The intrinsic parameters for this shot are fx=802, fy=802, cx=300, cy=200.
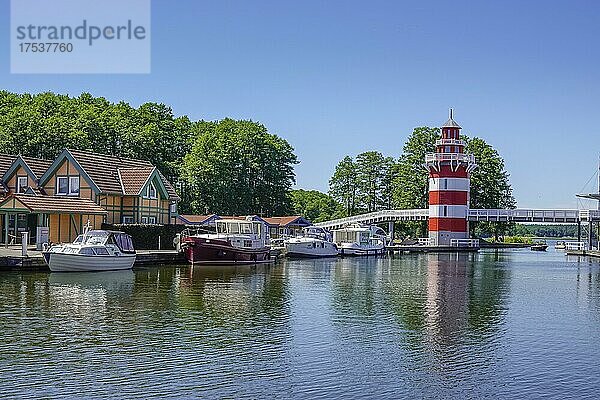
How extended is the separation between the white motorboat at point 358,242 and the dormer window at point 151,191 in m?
19.0

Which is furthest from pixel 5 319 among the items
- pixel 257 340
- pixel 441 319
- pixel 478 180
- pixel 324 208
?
pixel 324 208

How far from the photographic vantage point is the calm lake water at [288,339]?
17094mm

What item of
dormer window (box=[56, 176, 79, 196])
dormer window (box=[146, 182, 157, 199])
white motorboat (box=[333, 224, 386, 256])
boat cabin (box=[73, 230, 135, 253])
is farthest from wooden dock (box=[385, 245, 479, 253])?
boat cabin (box=[73, 230, 135, 253])

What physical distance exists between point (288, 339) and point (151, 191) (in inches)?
1444

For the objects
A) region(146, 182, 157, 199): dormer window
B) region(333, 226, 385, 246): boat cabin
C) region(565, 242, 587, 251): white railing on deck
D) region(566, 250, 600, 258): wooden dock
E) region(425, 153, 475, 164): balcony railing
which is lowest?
region(566, 250, 600, 258): wooden dock

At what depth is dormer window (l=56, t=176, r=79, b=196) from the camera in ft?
177

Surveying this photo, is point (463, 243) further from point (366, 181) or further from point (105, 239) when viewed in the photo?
point (105, 239)

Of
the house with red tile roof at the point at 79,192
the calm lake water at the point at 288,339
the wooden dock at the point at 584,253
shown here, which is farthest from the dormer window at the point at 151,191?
the wooden dock at the point at 584,253

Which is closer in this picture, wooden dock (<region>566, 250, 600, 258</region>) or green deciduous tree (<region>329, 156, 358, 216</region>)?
wooden dock (<region>566, 250, 600, 258</region>)

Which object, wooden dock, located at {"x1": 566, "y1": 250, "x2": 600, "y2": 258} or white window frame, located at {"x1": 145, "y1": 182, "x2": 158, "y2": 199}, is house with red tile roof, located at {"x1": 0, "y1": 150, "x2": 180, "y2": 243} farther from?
wooden dock, located at {"x1": 566, "y1": 250, "x2": 600, "y2": 258}

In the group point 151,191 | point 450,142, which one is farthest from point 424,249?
point 151,191

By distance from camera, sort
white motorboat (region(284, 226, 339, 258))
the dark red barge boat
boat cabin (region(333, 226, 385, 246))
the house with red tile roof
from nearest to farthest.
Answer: the dark red barge boat
the house with red tile roof
white motorboat (region(284, 226, 339, 258))
boat cabin (region(333, 226, 385, 246))

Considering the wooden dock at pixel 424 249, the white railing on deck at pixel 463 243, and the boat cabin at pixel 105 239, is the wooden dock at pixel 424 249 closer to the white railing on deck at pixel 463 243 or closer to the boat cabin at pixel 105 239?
the white railing on deck at pixel 463 243

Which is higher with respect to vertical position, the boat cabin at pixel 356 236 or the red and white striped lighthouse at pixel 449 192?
the red and white striped lighthouse at pixel 449 192
